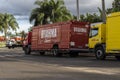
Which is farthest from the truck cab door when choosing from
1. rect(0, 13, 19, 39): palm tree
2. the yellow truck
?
rect(0, 13, 19, 39): palm tree

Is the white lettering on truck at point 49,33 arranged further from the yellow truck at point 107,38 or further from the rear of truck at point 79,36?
the yellow truck at point 107,38

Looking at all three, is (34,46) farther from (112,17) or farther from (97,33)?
(112,17)

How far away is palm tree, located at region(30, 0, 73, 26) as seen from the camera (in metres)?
64.4

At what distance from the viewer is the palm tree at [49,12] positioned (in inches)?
2537

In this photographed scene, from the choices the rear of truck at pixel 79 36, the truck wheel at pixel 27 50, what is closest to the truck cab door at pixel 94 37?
the rear of truck at pixel 79 36

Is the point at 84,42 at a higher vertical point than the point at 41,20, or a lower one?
lower

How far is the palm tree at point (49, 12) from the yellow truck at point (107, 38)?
34152 millimetres

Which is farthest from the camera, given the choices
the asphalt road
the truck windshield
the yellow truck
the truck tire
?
the truck tire

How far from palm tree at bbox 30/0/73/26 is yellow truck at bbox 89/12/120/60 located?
34.2 metres

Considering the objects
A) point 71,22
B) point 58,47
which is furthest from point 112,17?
point 58,47

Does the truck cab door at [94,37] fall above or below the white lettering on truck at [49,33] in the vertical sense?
below

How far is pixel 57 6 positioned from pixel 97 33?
3590cm

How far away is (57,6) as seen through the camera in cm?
6512

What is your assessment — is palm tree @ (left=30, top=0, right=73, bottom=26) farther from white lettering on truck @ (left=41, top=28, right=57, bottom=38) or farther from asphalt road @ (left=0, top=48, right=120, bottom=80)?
asphalt road @ (left=0, top=48, right=120, bottom=80)
